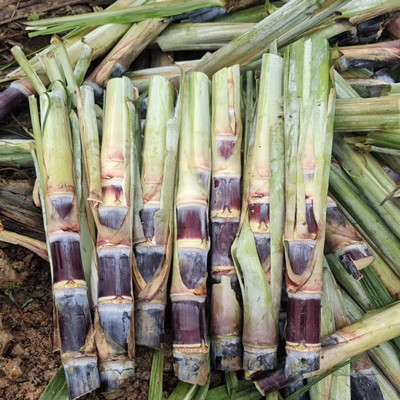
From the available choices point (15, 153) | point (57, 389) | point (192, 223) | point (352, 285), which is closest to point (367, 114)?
point (352, 285)

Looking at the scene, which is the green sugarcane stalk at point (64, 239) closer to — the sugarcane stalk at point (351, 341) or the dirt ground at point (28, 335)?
the dirt ground at point (28, 335)

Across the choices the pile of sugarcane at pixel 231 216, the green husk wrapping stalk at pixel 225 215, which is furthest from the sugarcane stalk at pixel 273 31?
the green husk wrapping stalk at pixel 225 215

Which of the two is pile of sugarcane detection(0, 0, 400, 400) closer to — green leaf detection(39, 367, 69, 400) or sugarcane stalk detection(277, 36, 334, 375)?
sugarcane stalk detection(277, 36, 334, 375)

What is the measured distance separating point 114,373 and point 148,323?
0.20 meters

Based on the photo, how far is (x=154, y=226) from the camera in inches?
73.9

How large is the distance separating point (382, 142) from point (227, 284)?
0.81 m

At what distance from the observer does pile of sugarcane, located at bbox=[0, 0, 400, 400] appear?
180cm

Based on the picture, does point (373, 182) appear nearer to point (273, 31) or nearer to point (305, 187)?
point (305, 187)

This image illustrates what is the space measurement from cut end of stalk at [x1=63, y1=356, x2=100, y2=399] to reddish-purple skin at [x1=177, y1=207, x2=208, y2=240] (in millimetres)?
510

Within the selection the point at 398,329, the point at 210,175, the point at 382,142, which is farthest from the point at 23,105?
→ the point at 398,329

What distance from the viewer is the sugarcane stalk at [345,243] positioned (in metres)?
1.91

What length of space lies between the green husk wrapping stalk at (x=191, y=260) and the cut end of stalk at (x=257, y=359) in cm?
14

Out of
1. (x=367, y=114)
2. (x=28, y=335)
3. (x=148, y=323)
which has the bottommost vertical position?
Result: (x=28, y=335)

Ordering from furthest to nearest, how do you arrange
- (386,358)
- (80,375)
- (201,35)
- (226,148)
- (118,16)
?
1. (201,35)
2. (118,16)
3. (386,358)
4. (226,148)
5. (80,375)
